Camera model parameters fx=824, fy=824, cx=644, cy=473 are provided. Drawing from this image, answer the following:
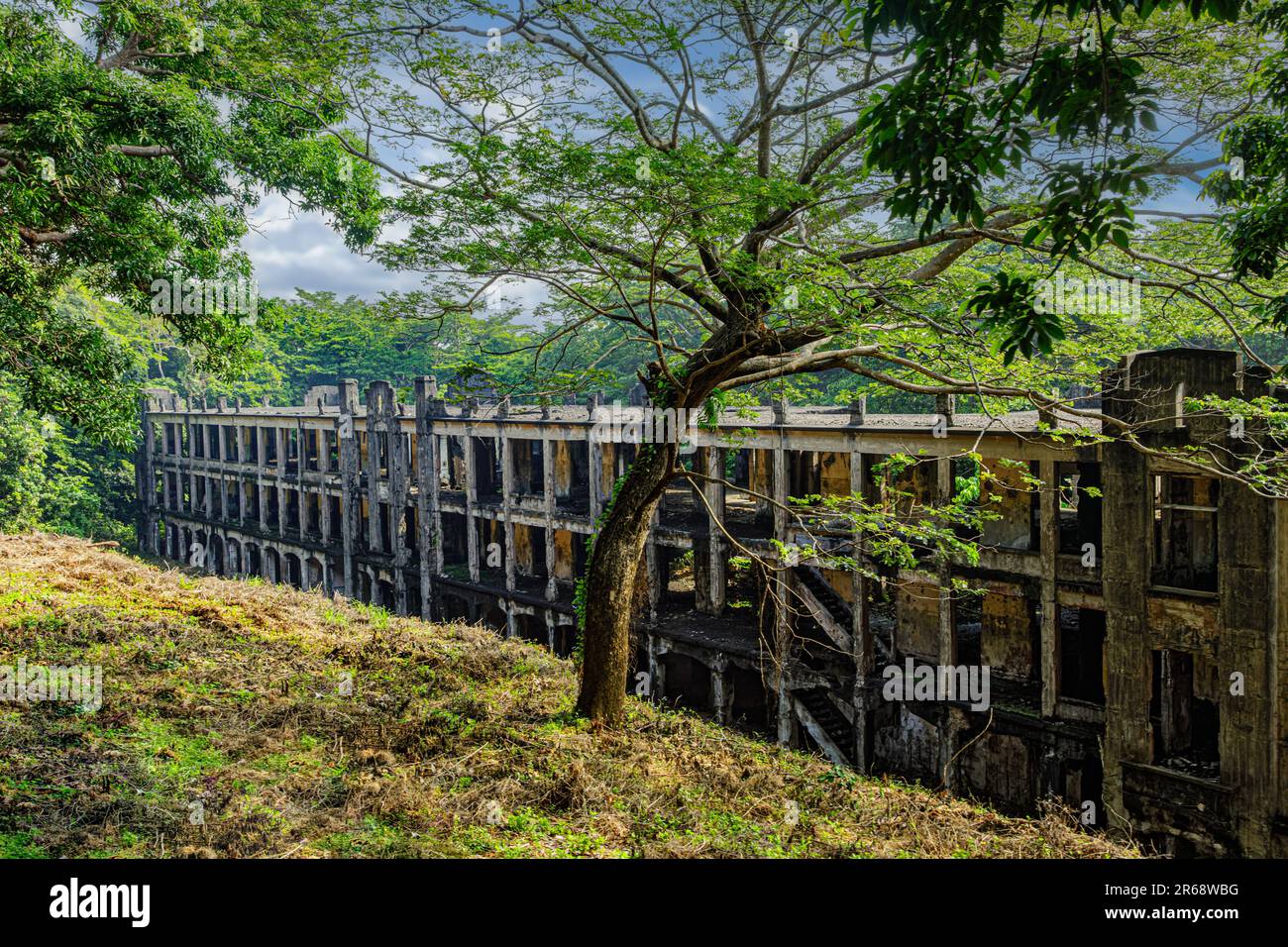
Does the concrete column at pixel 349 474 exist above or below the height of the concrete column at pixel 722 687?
above

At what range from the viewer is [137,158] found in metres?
10.7

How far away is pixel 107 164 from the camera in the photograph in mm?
9922

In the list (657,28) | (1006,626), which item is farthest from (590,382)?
(1006,626)

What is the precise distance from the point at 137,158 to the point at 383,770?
8.52 m

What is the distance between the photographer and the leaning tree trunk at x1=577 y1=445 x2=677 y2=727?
955 cm

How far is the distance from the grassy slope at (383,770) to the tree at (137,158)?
341 centimetres

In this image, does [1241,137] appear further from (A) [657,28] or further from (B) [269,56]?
(B) [269,56]

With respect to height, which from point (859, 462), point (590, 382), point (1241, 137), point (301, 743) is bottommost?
point (301, 743)

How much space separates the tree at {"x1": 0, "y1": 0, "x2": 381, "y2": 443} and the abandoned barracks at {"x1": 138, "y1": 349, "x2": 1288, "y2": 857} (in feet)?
15.6

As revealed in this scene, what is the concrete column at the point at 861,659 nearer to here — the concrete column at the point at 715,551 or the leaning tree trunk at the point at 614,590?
the concrete column at the point at 715,551

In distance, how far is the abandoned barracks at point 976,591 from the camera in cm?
1277

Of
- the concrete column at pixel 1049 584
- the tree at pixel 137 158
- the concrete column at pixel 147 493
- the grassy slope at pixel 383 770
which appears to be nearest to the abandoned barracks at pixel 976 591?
the concrete column at pixel 1049 584

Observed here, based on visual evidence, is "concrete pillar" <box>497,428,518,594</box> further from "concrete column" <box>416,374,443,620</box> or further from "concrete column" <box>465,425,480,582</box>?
"concrete column" <box>416,374,443,620</box>
